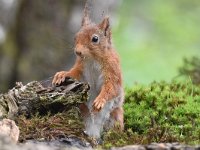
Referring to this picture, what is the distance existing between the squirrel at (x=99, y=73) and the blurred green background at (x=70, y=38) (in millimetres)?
337

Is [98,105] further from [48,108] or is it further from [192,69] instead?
[192,69]

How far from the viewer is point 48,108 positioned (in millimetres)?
6332

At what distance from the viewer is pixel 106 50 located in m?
6.95

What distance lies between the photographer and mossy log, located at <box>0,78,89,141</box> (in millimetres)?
5953

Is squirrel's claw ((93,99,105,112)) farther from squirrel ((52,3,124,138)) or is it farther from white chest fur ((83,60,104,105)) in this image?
white chest fur ((83,60,104,105))

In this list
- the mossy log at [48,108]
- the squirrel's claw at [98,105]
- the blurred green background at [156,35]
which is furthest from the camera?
the blurred green background at [156,35]

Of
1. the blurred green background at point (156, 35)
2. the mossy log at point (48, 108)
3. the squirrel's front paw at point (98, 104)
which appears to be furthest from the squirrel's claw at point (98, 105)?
the blurred green background at point (156, 35)

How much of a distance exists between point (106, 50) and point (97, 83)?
34 centimetres

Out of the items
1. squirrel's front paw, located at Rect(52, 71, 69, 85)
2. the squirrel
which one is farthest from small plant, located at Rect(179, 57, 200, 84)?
squirrel's front paw, located at Rect(52, 71, 69, 85)

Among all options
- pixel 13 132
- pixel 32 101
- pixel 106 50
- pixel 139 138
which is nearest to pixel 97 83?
pixel 106 50

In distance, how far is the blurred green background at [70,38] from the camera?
10.0 meters

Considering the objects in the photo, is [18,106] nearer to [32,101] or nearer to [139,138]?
[32,101]

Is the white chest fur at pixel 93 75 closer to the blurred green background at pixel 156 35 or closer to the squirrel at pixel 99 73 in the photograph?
the squirrel at pixel 99 73

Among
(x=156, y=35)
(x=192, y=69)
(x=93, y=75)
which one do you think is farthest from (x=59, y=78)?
(x=156, y=35)
